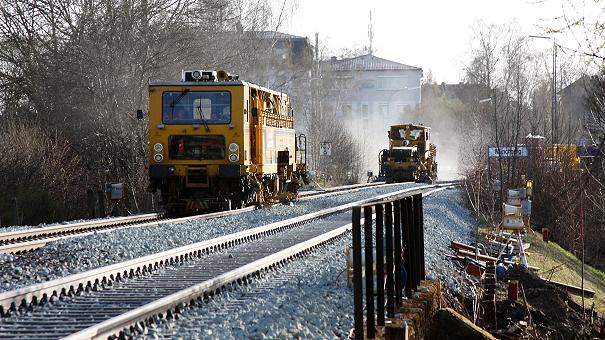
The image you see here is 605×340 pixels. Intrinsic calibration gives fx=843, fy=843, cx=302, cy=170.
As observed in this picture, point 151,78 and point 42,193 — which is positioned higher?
point 151,78

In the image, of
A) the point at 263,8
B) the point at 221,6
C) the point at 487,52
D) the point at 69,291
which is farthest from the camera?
the point at 487,52

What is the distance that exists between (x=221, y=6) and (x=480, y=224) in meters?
14.4

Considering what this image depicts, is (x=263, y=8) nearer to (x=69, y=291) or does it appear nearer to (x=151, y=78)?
(x=151, y=78)

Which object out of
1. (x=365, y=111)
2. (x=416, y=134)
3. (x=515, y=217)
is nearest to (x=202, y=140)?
(x=515, y=217)

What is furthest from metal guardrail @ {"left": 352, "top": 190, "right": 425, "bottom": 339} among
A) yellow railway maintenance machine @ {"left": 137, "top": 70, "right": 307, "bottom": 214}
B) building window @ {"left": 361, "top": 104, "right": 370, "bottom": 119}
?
building window @ {"left": 361, "top": 104, "right": 370, "bottom": 119}

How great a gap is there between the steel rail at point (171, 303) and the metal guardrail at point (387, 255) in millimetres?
1653

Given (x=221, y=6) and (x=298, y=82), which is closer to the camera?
(x=221, y=6)

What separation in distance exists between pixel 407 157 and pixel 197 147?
30.4m

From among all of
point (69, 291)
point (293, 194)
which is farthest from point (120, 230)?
point (293, 194)

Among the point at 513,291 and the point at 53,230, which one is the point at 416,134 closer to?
the point at 53,230

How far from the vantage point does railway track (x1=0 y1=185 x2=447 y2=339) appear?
6.80m

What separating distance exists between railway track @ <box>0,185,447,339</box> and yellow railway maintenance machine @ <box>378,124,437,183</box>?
3592 centimetres

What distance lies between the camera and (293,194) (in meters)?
25.1

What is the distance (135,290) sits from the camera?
873cm
